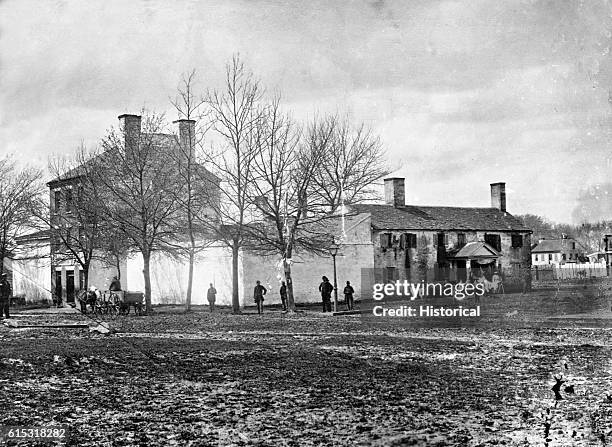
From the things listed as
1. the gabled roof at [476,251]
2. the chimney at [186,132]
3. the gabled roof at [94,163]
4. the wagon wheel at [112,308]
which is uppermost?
the chimney at [186,132]

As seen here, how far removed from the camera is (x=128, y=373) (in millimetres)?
13141

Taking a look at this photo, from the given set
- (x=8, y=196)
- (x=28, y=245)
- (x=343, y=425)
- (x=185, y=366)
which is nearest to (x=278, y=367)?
(x=185, y=366)

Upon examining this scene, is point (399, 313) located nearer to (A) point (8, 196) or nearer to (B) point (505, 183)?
(A) point (8, 196)

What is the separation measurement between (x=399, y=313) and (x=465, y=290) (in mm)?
7780

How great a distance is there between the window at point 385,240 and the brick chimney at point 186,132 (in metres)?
20.1

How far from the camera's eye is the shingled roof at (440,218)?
185 feet

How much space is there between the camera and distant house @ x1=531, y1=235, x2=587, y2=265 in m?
80.1

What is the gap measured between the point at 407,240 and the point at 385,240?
2.51 metres

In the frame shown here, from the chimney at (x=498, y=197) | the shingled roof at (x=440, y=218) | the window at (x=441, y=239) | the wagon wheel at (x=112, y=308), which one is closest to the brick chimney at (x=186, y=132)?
the wagon wheel at (x=112, y=308)

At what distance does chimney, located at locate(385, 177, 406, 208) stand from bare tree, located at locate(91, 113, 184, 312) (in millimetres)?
27270

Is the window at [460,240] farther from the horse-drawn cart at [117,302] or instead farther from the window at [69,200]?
the horse-drawn cart at [117,302]

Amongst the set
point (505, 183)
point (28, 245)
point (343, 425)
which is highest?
point (505, 183)

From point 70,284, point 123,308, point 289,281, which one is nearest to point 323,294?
point 289,281

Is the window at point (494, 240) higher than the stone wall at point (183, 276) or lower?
higher
